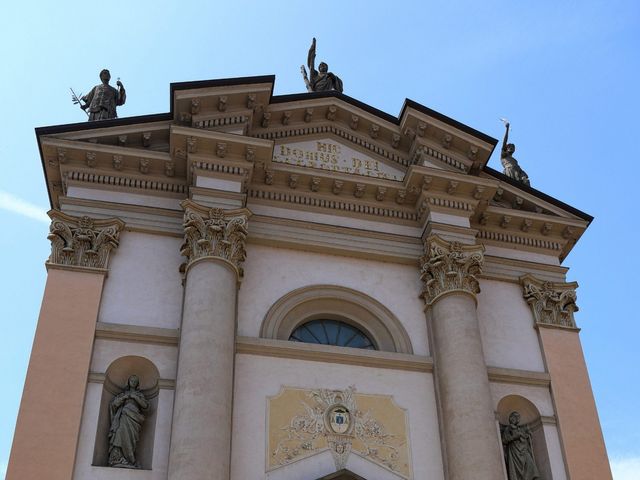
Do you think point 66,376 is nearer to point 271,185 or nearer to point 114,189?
point 114,189

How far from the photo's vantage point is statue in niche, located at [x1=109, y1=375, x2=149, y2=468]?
13.6 metres


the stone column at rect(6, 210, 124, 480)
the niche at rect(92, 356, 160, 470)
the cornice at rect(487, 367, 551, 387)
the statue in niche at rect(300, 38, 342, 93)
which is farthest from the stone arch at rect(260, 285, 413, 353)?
the statue in niche at rect(300, 38, 342, 93)

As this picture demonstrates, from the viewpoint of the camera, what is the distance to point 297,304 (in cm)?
1628

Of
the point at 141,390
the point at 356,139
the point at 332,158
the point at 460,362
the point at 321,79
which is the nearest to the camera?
the point at 141,390

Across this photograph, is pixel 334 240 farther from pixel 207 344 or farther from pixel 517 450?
pixel 517 450

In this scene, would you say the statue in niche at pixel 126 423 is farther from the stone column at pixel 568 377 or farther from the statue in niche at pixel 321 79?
the statue in niche at pixel 321 79

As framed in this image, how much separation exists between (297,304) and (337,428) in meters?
2.73

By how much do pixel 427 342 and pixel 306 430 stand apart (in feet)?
10.6

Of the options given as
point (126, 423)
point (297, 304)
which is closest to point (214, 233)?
point (297, 304)

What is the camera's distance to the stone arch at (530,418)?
15695 mm

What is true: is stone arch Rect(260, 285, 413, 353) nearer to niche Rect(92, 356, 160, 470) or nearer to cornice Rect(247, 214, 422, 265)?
cornice Rect(247, 214, 422, 265)

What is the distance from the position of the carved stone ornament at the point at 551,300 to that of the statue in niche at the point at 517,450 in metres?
2.41

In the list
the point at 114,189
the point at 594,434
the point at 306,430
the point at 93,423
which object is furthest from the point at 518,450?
the point at 114,189

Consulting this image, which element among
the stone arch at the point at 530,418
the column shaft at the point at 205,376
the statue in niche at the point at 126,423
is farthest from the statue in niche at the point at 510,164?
the statue in niche at the point at 126,423
